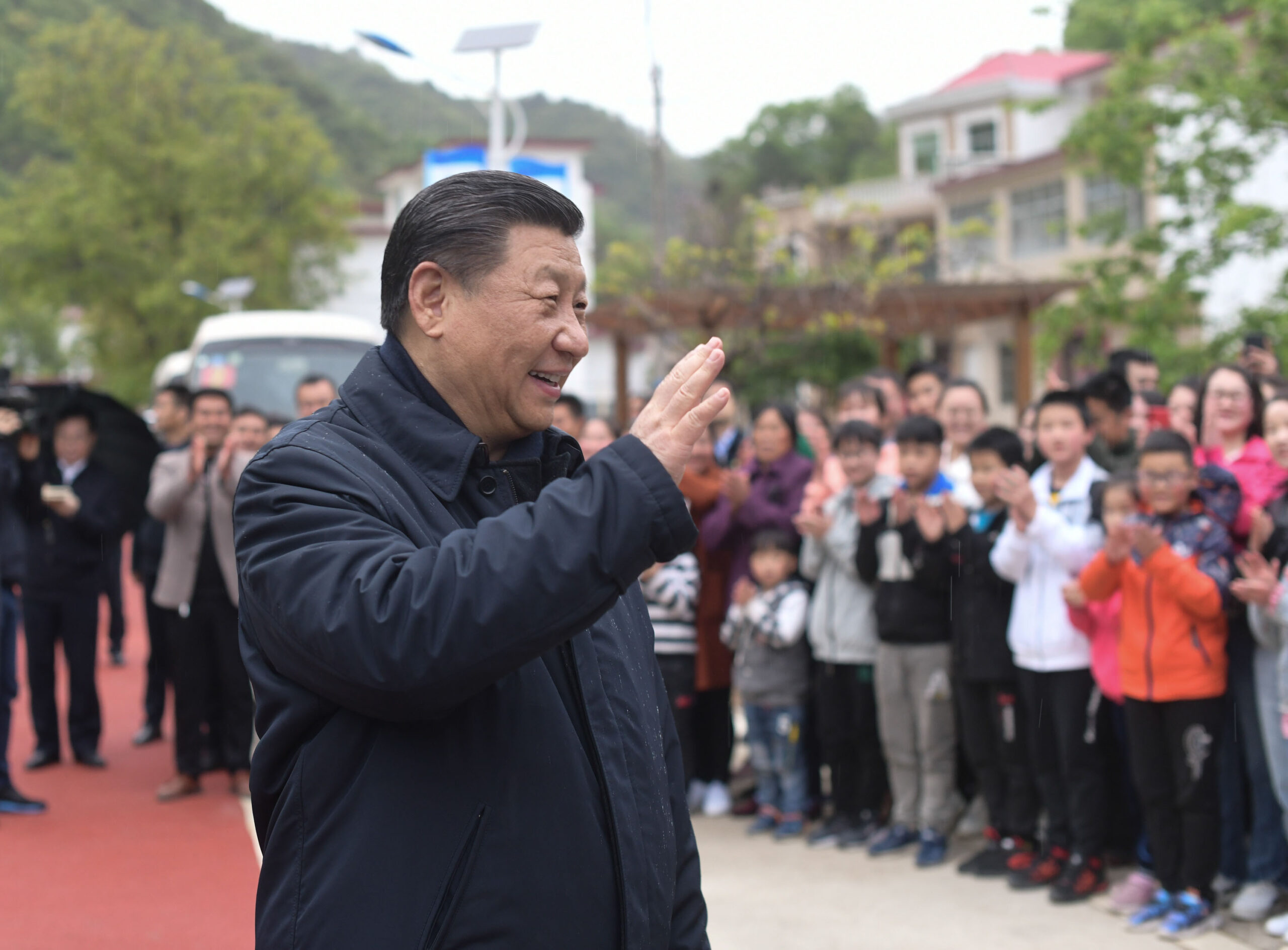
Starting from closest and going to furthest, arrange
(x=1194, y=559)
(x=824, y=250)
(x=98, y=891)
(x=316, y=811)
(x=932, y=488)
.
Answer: (x=316, y=811) → (x=1194, y=559) → (x=98, y=891) → (x=932, y=488) → (x=824, y=250)

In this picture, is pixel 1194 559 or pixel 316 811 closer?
pixel 316 811

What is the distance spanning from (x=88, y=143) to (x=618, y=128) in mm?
42284

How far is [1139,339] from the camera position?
1234 centimetres

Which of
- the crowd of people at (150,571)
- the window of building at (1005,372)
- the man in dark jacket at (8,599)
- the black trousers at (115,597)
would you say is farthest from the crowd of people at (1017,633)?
the window of building at (1005,372)

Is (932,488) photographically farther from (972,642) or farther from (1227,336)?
(1227,336)

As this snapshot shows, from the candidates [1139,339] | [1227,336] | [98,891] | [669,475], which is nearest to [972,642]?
[98,891]

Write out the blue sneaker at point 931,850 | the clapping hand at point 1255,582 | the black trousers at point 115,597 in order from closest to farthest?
the clapping hand at point 1255,582
the blue sneaker at point 931,850
the black trousers at point 115,597

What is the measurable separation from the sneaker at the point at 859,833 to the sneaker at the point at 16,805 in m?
4.13

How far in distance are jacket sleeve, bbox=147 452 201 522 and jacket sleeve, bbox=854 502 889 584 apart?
12.2 ft

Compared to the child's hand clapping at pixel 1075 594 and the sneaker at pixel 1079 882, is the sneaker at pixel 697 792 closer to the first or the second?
the sneaker at pixel 1079 882

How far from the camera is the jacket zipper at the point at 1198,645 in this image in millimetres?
4797

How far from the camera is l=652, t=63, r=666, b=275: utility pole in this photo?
17500 millimetres

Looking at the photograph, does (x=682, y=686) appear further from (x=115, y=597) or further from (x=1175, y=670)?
(x=115, y=597)

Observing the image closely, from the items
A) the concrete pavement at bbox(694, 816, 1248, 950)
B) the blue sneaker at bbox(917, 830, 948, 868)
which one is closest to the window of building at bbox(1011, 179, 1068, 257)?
the blue sneaker at bbox(917, 830, 948, 868)
